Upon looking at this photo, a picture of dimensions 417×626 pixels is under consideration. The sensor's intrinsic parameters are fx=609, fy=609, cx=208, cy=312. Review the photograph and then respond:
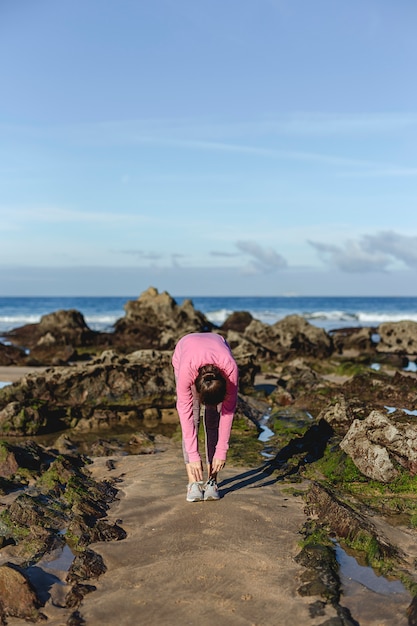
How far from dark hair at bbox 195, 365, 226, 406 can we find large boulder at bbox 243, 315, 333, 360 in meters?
16.0

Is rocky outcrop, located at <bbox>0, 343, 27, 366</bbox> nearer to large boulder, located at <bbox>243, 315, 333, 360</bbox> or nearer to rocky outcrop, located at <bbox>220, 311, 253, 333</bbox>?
large boulder, located at <bbox>243, 315, 333, 360</bbox>

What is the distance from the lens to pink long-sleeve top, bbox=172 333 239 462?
234 inches

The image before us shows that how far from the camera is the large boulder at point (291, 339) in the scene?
2267cm

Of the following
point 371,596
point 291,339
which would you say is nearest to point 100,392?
point 371,596

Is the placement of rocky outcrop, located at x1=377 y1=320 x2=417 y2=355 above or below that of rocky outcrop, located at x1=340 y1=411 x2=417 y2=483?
above

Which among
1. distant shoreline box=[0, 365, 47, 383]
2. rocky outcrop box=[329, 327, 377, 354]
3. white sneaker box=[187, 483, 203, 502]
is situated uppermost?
rocky outcrop box=[329, 327, 377, 354]

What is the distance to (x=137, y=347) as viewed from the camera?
25031 millimetres

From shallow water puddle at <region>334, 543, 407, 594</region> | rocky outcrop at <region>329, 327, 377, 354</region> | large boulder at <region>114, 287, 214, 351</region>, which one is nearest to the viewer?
shallow water puddle at <region>334, 543, 407, 594</region>

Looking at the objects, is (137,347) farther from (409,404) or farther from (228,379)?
(228,379)

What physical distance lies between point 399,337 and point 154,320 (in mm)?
12633

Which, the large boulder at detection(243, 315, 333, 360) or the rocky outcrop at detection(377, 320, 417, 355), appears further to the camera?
the rocky outcrop at detection(377, 320, 417, 355)

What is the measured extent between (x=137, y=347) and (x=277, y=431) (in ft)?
49.9

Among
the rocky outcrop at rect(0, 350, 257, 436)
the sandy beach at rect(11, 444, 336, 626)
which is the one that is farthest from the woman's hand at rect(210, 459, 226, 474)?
the rocky outcrop at rect(0, 350, 257, 436)

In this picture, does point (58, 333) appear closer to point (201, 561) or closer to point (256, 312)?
point (201, 561)
